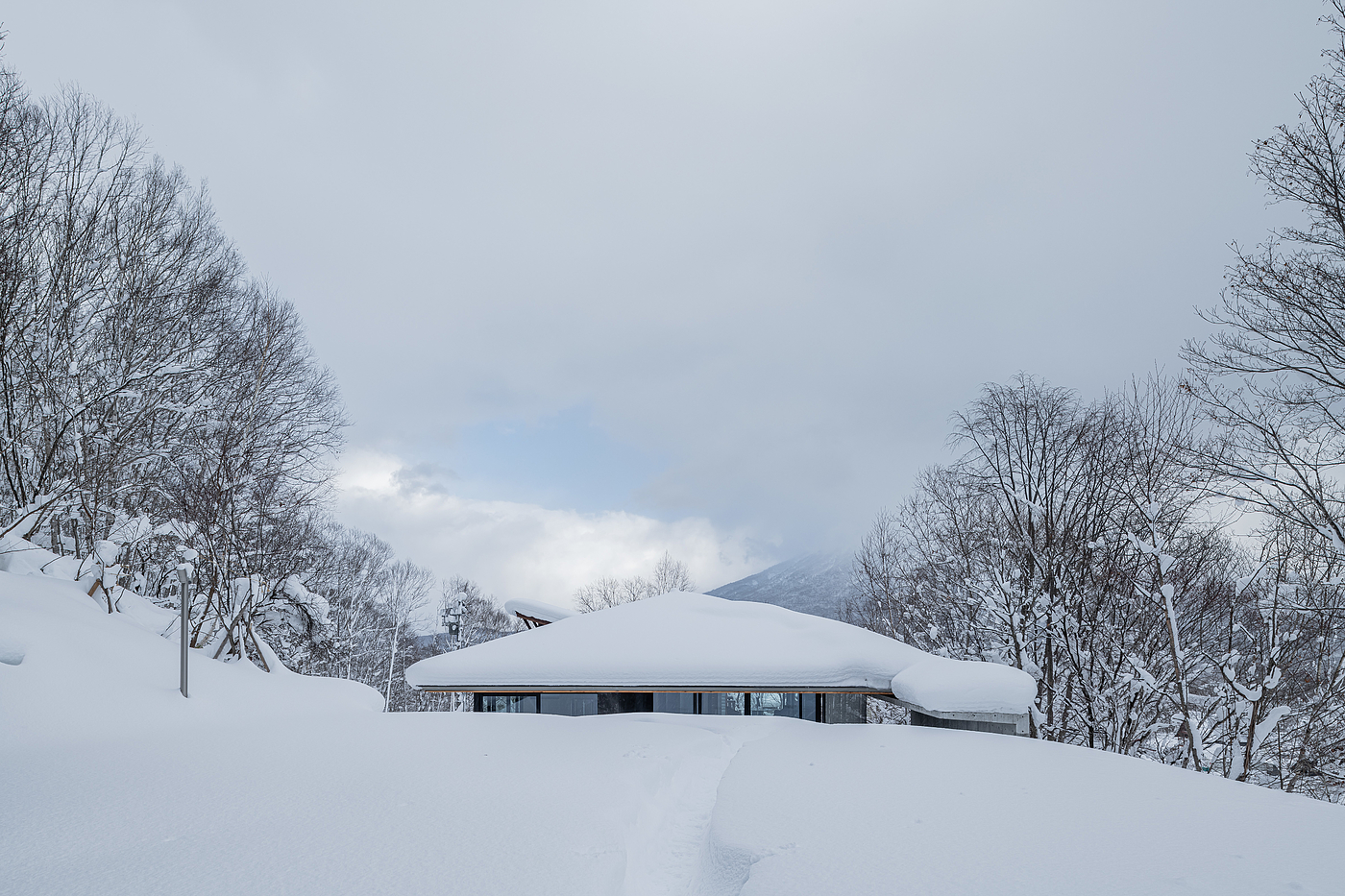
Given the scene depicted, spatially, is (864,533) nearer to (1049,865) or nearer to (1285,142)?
(1285,142)

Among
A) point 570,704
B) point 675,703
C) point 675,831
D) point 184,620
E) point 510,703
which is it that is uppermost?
point 184,620

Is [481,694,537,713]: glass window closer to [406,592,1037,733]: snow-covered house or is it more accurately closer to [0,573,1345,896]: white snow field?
[406,592,1037,733]: snow-covered house

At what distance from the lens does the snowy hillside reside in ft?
89.8

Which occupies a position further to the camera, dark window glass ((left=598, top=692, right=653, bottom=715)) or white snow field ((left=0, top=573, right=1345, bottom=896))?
dark window glass ((left=598, top=692, right=653, bottom=715))

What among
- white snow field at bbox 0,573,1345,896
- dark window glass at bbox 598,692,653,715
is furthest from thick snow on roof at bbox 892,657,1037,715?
dark window glass at bbox 598,692,653,715

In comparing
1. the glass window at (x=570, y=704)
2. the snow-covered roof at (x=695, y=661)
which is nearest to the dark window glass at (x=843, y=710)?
the snow-covered roof at (x=695, y=661)

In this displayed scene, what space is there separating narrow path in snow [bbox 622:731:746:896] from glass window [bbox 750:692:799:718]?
12.8 feet

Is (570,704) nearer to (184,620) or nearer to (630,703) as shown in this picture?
(630,703)

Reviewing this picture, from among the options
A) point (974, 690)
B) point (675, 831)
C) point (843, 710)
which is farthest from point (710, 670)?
point (675, 831)

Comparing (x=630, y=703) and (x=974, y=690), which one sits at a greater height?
(x=974, y=690)

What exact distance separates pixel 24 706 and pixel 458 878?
245 inches

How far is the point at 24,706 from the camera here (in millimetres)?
6285

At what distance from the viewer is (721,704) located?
1055cm

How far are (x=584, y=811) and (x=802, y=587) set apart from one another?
34.8 metres
